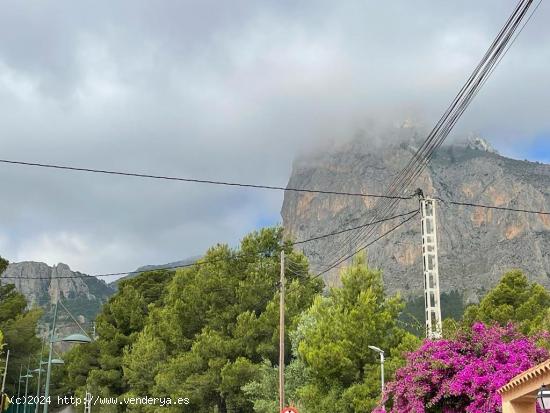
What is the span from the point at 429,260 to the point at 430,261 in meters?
0.05

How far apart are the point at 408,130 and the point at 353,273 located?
141m

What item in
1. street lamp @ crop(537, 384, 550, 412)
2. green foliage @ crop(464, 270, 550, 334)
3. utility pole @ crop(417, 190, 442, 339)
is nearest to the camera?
street lamp @ crop(537, 384, 550, 412)

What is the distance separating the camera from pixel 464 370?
60.5ft

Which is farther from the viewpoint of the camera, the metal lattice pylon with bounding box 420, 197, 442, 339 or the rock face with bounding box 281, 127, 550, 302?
the rock face with bounding box 281, 127, 550, 302

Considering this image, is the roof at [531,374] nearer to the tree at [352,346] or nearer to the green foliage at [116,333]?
the tree at [352,346]

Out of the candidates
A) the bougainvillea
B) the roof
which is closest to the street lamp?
the roof

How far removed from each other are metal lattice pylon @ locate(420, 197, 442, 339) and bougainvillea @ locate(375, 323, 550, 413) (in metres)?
2.45

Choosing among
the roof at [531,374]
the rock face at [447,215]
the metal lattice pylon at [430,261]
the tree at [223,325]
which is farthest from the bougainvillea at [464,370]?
the rock face at [447,215]

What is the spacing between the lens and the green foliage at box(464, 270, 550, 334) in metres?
37.5

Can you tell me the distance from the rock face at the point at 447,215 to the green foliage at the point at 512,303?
61.6 metres

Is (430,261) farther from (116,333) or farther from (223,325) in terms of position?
(116,333)

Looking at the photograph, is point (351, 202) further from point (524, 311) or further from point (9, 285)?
point (524, 311)

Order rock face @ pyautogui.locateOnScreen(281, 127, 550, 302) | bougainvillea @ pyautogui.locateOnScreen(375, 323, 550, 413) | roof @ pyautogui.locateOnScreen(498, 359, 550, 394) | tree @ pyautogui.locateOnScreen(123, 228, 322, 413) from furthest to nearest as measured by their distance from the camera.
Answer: rock face @ pyautogui.locateOnScreen(281, 127, 550, 302)
tree @ pyautogui.locateOnScreen(123, 228, 322, 413)
bougainvillea @ pyautogui.locateOnScreen(375, 323, 550, 413)
roof @ pyautogui.locateOnScreen(498, 359, 550, 394)

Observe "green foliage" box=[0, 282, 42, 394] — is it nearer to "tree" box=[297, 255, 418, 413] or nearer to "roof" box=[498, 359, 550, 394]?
"tree" box=[297, 255, 418, 413]
